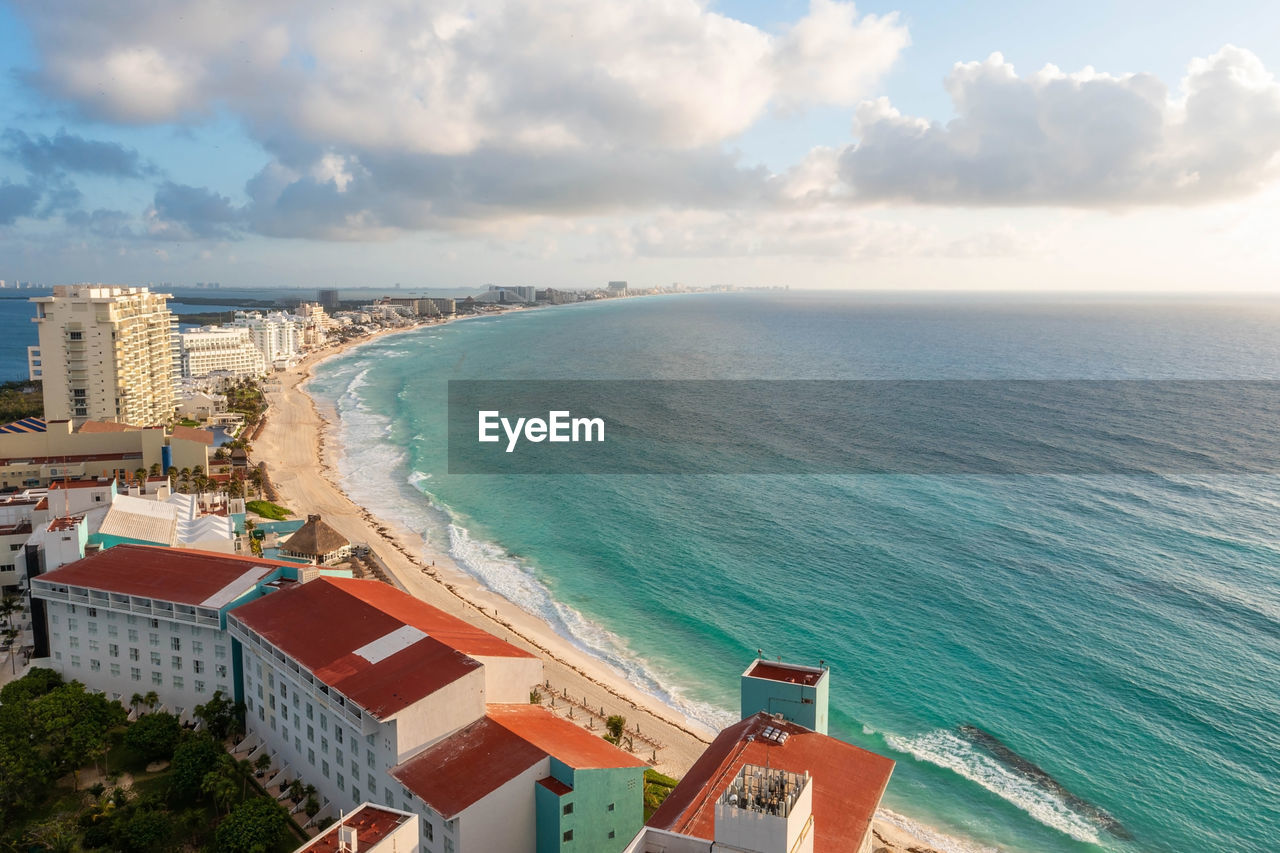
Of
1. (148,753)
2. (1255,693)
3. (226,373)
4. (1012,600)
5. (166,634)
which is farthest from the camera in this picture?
(226,373)

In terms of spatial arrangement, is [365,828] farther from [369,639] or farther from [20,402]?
[20,402]

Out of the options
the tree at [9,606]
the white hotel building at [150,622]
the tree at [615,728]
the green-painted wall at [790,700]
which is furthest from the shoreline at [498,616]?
the tree at [9,606]

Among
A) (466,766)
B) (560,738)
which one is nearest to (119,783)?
(466,766)

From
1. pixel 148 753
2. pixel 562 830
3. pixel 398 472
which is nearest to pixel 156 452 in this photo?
pixel 398 472

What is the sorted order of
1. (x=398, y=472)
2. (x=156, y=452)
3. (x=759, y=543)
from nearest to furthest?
(x=759, y=543), (x=156, y=452), (x=398, y=472)

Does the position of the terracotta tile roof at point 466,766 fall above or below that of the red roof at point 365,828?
below

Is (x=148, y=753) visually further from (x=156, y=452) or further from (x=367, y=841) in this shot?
(x=156, y=452)

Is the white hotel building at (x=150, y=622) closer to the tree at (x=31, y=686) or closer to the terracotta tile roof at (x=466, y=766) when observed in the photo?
the tree at (x=31, y=686)
